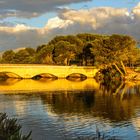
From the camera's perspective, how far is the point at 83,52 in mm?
141750

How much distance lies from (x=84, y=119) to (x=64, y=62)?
343ft

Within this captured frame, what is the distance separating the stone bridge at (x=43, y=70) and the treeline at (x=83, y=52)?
179 inches

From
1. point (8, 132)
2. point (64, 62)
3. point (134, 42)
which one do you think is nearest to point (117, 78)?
point (134, 42)

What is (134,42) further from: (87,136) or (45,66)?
(87,136)

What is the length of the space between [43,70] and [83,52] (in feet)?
65.5

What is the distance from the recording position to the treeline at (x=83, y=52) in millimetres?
118562

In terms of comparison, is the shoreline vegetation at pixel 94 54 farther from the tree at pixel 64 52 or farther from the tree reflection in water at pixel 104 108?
the tree reflection in water at pixel 104 108

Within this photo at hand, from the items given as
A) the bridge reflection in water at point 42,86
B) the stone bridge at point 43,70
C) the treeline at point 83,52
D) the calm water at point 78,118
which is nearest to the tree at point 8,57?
the treeline at point 83,52

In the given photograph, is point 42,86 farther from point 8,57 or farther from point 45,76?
point 8,57

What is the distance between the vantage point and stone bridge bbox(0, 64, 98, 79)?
409 ft

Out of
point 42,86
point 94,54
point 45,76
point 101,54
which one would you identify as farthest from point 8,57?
point 42,86

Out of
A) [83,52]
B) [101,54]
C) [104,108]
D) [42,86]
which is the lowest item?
[42,86]

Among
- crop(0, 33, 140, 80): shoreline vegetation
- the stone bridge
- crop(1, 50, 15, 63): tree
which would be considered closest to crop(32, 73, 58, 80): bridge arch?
the stone bridge

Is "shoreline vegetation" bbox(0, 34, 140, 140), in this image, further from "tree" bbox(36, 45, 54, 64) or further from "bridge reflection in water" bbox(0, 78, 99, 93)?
"bridge reflection in water" bbox(0, 78, 99, 93)
